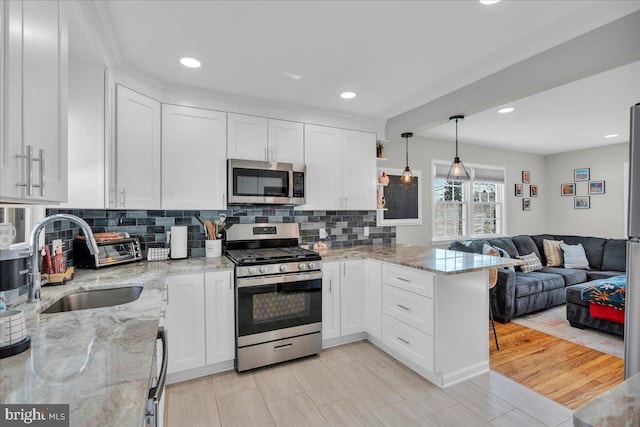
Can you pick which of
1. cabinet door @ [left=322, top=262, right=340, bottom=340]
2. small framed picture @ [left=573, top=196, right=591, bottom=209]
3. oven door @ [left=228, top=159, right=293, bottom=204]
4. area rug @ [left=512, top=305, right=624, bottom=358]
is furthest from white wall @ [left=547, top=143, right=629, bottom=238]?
oven door @ [left=228, top=159, right=293, bottom=204]

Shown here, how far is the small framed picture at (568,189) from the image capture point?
5766 millimetres

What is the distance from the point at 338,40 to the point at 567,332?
152 inches

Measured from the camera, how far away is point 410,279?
2551mm

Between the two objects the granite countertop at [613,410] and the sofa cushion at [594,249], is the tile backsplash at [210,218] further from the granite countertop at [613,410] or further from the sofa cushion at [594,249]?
the sofa cushion at [594,249]

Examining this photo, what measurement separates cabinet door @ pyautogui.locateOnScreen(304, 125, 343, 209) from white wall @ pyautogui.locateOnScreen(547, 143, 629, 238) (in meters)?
5.03

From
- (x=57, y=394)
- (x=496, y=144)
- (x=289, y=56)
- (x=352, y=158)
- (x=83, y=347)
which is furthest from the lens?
(x=496, y=144)

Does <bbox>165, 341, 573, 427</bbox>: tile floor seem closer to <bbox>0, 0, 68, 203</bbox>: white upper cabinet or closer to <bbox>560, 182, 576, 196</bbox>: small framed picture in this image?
<bbox>0, 0, 68, 203</bbox>: white upper cabinet

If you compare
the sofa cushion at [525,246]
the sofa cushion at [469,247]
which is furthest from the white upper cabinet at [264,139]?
the sofa cushion at [525,246]

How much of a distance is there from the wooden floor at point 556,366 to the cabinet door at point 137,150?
10.6ft

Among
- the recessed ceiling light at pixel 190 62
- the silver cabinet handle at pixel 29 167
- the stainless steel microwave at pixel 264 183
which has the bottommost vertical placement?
the silver cabinet handle at pixel 29 167

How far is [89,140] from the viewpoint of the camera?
6.68 feet

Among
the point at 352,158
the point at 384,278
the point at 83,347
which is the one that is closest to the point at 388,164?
the point at 352,158

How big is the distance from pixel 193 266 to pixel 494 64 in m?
2.78

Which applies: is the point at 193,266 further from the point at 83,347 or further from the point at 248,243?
the point at 83,347
